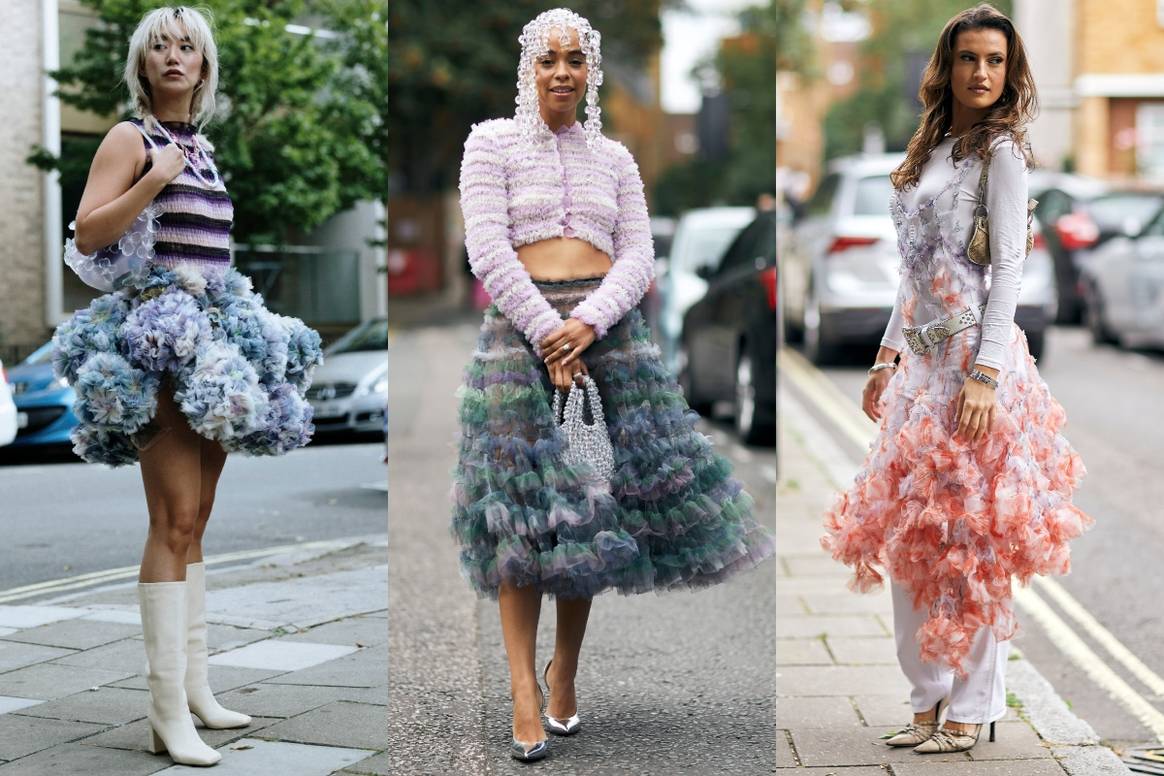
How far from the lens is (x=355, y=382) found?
187 inches

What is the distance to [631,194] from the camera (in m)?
4.24

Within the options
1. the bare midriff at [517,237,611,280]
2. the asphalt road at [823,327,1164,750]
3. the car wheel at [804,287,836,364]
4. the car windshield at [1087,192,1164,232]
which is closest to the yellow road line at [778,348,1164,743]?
the asphalt road at [823,327,1164,750]

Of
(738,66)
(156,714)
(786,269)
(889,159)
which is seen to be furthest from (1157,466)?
(738,66)

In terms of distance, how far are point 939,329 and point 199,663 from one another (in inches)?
82.9

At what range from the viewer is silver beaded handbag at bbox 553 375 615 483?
4164 mm

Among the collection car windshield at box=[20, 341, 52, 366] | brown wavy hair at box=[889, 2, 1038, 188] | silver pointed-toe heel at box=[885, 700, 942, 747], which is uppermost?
brown wavy hair at box=[889, 2, 1038, 188]

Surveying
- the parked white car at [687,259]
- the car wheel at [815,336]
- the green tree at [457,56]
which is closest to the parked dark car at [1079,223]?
the car wheel at [815,336]

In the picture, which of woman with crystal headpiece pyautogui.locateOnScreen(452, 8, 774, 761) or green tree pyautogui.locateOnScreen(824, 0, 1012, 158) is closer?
woman with crystal headpiece pyautogui.locateOnScreen(452, 8, 774, 761)

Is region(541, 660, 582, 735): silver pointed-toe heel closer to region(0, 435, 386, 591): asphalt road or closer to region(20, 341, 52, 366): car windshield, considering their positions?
region(0, 435, 386, 591): asphalt road

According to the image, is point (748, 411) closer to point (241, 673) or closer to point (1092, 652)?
point (1092, 652)

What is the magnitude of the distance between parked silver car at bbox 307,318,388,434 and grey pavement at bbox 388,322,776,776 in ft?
1.17

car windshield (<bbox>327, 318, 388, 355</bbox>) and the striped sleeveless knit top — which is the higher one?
the striped sleeveless knit top

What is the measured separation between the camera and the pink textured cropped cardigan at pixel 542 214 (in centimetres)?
410

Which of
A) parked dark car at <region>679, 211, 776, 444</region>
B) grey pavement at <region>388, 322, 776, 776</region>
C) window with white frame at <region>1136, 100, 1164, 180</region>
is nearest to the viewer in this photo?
grey pavement at <region>388, 322, 776, 776</region>
